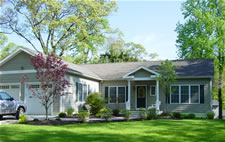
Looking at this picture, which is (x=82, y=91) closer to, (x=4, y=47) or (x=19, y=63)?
(x=19, y=63)

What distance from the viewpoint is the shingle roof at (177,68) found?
72.6 feet

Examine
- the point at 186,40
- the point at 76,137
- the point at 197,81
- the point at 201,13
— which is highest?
the point at 201,13

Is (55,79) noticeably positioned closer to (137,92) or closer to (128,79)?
(128,79)

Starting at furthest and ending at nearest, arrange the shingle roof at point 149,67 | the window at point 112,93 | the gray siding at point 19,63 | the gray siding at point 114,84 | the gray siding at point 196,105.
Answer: the window at point 112,93
the gray siding at point 114,84
the shingle roof at point 149,67
the gray siding at point 196,105
the gray siding at point 19,63

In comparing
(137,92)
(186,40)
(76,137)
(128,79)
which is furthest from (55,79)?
(186,40)

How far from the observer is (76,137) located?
32.5 ft

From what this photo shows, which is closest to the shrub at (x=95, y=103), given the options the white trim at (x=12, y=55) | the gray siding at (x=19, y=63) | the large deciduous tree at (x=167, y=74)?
the large deciduous tree at (x=167, y=74)

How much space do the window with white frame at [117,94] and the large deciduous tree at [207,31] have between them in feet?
30.4

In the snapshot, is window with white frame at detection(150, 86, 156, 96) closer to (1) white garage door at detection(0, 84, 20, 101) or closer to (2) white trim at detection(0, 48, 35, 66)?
(2) white trim at detection(0, 48, 35, 66)

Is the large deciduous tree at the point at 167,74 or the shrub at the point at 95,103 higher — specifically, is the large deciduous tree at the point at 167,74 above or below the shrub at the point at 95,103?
above

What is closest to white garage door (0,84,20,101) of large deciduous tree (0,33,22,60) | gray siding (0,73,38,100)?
gray siding (0,73,38,100)

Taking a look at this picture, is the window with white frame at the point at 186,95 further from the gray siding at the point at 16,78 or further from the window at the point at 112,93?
the gray siding at the point at 16,78

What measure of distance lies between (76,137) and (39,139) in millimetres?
1331

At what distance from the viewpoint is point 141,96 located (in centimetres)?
2388
